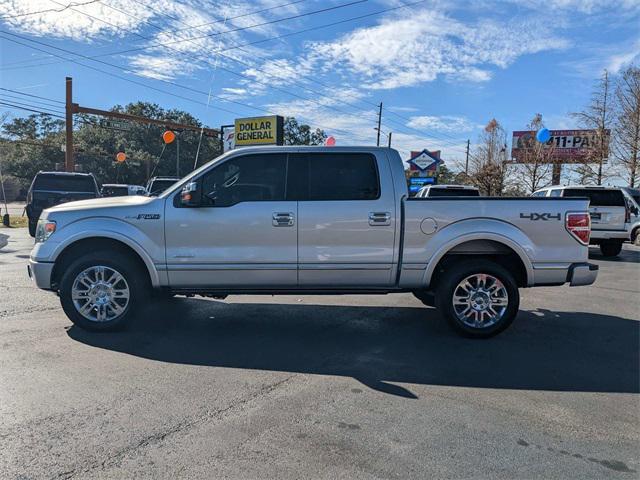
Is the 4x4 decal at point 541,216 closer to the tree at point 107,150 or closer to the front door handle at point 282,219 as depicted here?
the front door handle at point 282,219

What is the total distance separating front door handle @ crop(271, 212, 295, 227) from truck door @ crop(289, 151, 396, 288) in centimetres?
10

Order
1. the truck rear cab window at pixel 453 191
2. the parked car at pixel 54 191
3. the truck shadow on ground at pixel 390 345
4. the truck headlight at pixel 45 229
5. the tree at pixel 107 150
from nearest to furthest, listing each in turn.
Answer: the truck shadow on ground at pixel 390 345 < the truck headlight at pixel 45 229 < the parked car at pixel 54 191 < the truck rear cab window at pixel 453 191 < the tree at pixel 107 150

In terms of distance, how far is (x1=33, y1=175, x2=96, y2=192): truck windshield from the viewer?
13855mm

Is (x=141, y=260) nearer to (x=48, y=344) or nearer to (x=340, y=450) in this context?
(x=48, y=344)

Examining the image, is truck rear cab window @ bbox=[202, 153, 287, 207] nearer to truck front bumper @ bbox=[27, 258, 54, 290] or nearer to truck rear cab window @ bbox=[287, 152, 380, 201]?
truck rear cab window @ bbox=[287, 152, 380, 201]

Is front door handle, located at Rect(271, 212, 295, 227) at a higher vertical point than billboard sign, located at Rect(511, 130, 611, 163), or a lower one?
lower

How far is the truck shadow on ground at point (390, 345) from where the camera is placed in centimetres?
438

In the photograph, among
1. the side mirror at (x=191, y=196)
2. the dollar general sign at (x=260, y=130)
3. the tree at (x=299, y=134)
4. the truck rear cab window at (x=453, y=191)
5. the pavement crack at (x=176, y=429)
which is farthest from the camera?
the tree at (x=299, y=134)

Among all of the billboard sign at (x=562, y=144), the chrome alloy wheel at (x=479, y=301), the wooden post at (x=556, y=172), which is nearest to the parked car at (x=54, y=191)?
the chrome alloy wheel at (x=479, y=301)

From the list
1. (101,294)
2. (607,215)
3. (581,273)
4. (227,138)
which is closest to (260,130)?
(227,138)

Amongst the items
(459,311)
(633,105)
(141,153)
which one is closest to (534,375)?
(459,311)

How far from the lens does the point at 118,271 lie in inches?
210

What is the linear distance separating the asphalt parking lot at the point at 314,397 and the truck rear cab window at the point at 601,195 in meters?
8.02

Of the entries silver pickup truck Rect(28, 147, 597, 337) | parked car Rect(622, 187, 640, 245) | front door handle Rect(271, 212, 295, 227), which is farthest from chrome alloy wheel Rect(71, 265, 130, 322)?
parked car Rect(622, 187, 640, 245)
